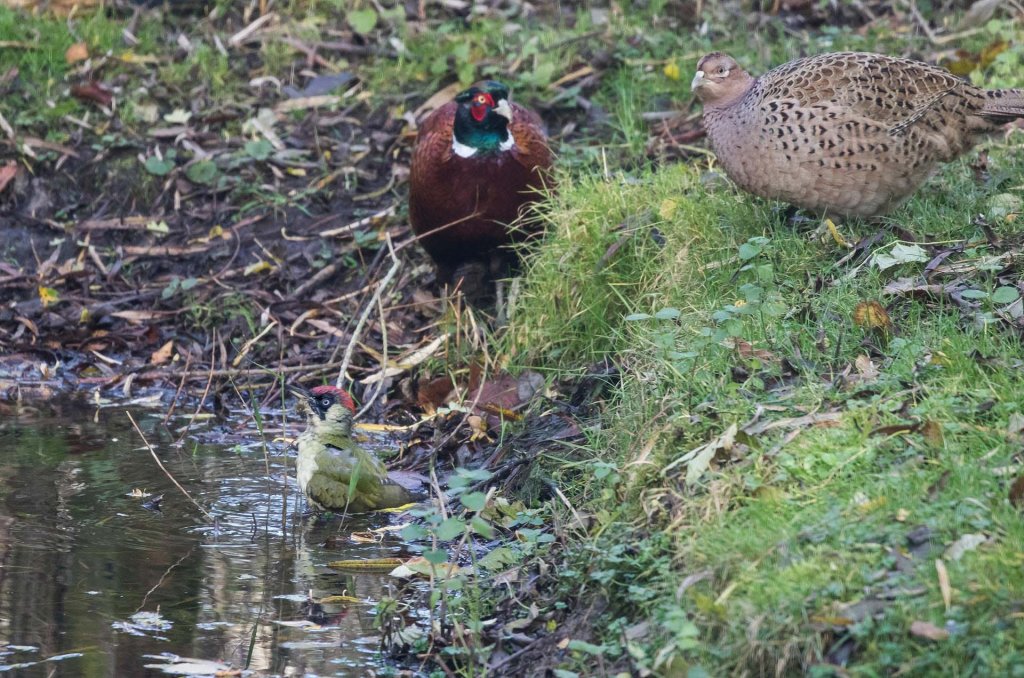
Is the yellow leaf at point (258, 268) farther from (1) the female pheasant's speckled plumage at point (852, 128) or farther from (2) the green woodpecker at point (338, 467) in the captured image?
(1) the female pheasant's speckled plumage at point (852, 128)

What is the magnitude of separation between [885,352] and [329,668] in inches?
79.8

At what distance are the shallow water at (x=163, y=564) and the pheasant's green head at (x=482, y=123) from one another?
5.38 feet

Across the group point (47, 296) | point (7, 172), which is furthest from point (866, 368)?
point (7, 172)

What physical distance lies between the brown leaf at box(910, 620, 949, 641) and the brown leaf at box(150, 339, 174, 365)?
4.58 meters

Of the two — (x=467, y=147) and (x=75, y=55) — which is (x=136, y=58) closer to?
(x=75, y=55)

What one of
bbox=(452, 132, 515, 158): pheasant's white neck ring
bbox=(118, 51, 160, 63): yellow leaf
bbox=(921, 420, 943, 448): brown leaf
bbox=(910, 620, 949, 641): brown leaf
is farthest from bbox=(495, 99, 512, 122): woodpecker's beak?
bbox=(910, 620, 949, 641): brown leaf

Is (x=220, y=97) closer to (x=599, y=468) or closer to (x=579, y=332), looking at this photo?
(x=579, y=332)

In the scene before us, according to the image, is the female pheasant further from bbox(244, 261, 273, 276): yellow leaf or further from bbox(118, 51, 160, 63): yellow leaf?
bbox(118, 51, 160, 63): yellow leaf

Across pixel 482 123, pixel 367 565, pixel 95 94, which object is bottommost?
pixel 367 565

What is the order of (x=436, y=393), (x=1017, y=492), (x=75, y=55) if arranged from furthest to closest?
(x=75, y=55)
(x=436, y=393)
(x=1017, y=492)

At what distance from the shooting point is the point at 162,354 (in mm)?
6684

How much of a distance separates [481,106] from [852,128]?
1787 mm

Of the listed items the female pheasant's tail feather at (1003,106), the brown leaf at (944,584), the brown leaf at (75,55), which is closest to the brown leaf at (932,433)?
the brown leaf at (944,584)

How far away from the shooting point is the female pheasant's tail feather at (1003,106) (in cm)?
514
